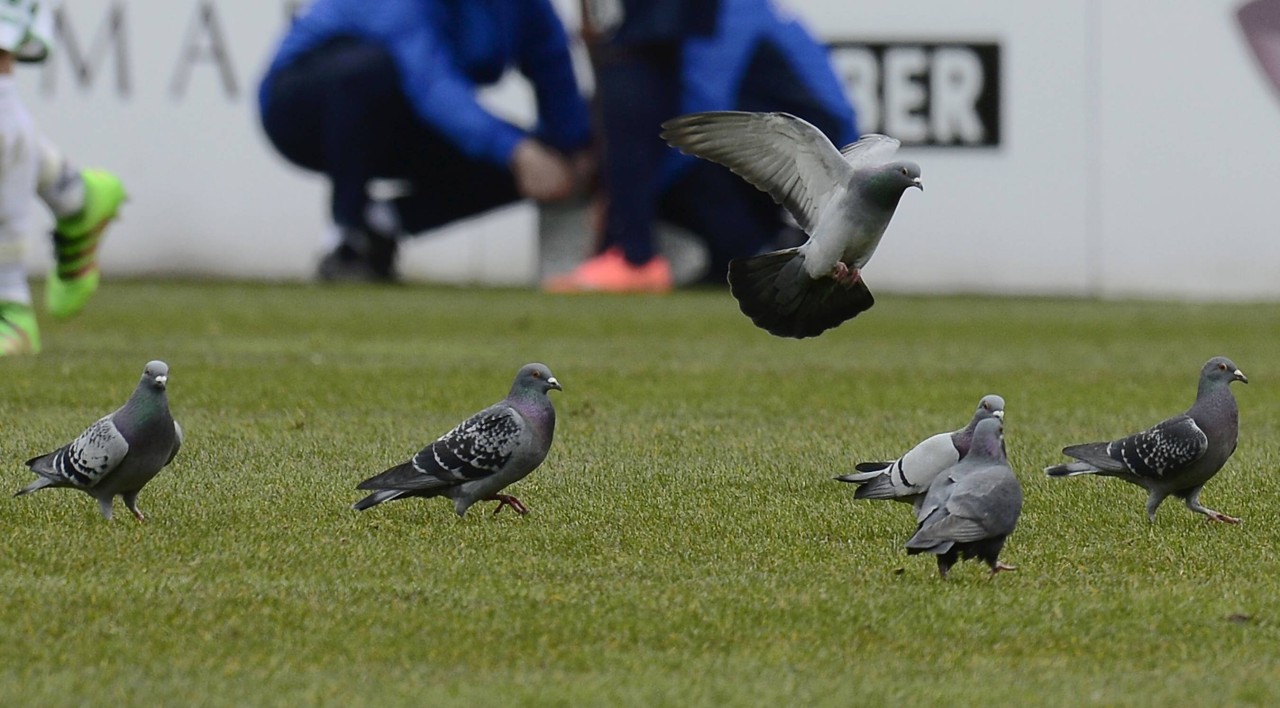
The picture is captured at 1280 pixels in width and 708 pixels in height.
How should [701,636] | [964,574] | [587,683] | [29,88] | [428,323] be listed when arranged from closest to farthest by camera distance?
[587,683] < [701,636] < [964,574] < [428,323] < [29,88]

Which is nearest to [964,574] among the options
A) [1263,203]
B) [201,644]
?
[201,644]

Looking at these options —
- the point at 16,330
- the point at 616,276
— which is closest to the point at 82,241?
the point at 16,330

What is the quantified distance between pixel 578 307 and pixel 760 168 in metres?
8.28

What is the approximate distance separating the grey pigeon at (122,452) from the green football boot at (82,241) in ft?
15.5

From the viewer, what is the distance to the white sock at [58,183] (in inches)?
331

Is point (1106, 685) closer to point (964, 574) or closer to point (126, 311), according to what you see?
point (964, 574)

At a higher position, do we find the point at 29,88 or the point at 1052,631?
the point at 29,88

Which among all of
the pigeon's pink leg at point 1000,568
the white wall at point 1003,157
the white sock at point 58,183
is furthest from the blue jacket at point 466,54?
the pigeon's pink leg at point 1000,568

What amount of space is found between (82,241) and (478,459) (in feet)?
16.7

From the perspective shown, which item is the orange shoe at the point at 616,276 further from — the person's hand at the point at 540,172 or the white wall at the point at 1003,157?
the white wall at the point at 1003,157

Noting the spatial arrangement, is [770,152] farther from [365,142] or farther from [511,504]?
[365,142]

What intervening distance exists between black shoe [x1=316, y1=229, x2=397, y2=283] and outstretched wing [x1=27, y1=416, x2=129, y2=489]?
11.1m

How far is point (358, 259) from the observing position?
607 inches

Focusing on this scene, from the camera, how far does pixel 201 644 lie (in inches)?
131
